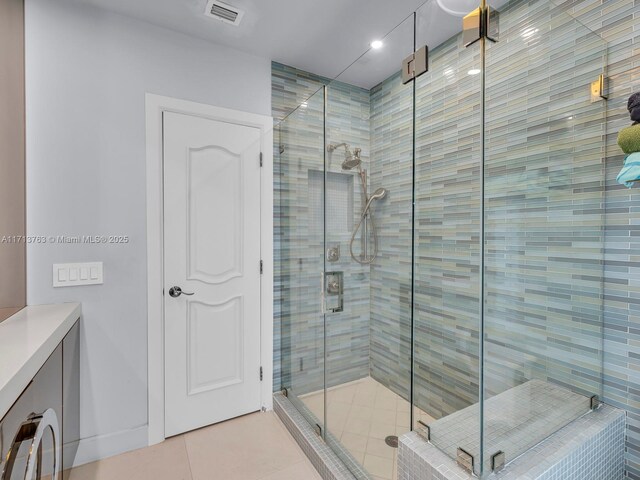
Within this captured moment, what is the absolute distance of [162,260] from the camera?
197cm

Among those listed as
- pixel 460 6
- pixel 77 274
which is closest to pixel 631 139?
pixel 460 6

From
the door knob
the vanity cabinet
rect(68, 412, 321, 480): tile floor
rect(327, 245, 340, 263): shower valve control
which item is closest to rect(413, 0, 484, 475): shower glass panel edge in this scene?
rect(327, 245, 340, 263): shower valve control

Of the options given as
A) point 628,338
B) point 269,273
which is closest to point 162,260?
point 269,273

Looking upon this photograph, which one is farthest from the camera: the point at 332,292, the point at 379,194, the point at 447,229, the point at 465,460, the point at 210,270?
the point at 210,270

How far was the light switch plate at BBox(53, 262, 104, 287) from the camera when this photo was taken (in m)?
1.71

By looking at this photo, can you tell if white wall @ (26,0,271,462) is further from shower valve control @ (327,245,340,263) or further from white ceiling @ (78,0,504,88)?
shower valve control @ (327,245,340,263)

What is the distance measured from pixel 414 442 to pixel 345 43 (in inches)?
89.5

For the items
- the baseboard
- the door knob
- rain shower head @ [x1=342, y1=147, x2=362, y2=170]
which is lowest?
the baseboard

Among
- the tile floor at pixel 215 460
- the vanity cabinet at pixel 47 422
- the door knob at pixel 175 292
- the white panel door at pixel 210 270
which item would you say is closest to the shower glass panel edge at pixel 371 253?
the tile floor at pixel 215 460

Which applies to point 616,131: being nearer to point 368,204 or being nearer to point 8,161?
point 368,204

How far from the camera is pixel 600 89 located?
1.38 m

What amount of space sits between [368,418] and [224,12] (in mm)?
2420

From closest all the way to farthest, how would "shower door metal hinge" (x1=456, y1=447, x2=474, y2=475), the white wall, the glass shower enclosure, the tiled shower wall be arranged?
"shower door metal hinge" (x1=456, y1=447, x2=474, y2=475)
the glass shower enclosure
the tiled shower wall
the white wall

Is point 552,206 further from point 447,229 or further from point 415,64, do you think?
point 415,64
